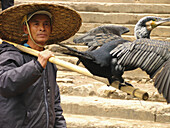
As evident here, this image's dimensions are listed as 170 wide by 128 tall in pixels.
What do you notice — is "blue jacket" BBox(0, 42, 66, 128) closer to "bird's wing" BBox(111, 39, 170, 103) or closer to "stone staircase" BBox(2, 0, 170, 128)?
"bird's wing" BBox(111, 39, 170, 103)

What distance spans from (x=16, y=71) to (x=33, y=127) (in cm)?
37

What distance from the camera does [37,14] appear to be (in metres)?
1.75

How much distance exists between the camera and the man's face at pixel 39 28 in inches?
67.7

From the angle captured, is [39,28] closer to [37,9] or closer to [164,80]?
[37,9]

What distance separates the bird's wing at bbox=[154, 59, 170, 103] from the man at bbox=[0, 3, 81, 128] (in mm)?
774

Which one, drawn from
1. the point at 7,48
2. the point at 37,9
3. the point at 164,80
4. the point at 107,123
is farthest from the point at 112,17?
the point at 7,48

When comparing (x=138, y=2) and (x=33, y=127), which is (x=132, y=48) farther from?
(x=138, y=2)

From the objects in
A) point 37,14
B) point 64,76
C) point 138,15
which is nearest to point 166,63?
point 37,14

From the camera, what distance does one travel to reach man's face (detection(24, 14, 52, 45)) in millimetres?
1719

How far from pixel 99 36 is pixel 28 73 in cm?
131

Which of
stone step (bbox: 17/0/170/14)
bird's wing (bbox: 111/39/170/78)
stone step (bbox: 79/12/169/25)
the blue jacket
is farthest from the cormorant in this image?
stone step (bbox: 17/0/170/14)

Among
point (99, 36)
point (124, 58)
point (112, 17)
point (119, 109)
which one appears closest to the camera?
point (124, 58)

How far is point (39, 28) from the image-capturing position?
172 centimetres

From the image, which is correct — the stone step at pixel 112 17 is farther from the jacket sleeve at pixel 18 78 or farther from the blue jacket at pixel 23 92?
the jacket sleeve at pixel 18 78
